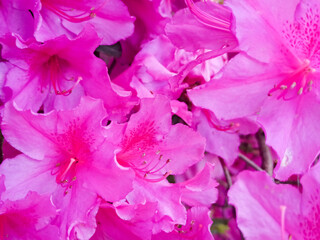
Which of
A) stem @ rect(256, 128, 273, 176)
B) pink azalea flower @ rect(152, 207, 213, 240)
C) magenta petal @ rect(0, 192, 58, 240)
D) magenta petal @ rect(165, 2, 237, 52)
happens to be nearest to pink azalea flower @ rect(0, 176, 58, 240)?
magenta petal @ rect(0, 192, 58, 240)

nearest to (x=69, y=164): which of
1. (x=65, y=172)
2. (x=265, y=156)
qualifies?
(x=65, y=172)

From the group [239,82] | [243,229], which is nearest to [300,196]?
[243,229]

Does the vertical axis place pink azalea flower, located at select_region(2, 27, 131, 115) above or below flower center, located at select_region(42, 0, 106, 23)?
below

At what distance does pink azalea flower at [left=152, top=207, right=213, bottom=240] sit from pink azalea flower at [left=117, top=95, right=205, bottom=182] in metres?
0.08

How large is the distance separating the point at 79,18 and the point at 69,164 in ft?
0.83

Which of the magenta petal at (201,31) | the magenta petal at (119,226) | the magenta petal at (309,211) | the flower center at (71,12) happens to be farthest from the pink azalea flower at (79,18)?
the magenta petal at (309,211)

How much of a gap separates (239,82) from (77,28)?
30 cm

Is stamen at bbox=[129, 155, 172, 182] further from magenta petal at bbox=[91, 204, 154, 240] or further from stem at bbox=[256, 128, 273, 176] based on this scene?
stem at bbox=[256, 128, 273, 176]

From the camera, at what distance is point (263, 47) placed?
32.3 inches

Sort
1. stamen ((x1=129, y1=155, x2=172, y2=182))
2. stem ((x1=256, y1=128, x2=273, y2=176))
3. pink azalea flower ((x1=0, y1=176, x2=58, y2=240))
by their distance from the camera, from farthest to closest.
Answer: stem ((x1=256, y1=128, x2=273, y2=176)) → stamen ((x1=129, y1=155, x2=172, y2=182)) → pink azalea flower ((x1=0, y1=176, x2=58, y2=240))

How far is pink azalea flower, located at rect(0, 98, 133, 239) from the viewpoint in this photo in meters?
0.81

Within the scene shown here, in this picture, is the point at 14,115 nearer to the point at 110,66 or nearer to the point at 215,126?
the point at 110,66

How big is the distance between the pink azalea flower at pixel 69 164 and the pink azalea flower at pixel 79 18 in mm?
142

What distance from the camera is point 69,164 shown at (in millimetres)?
868
